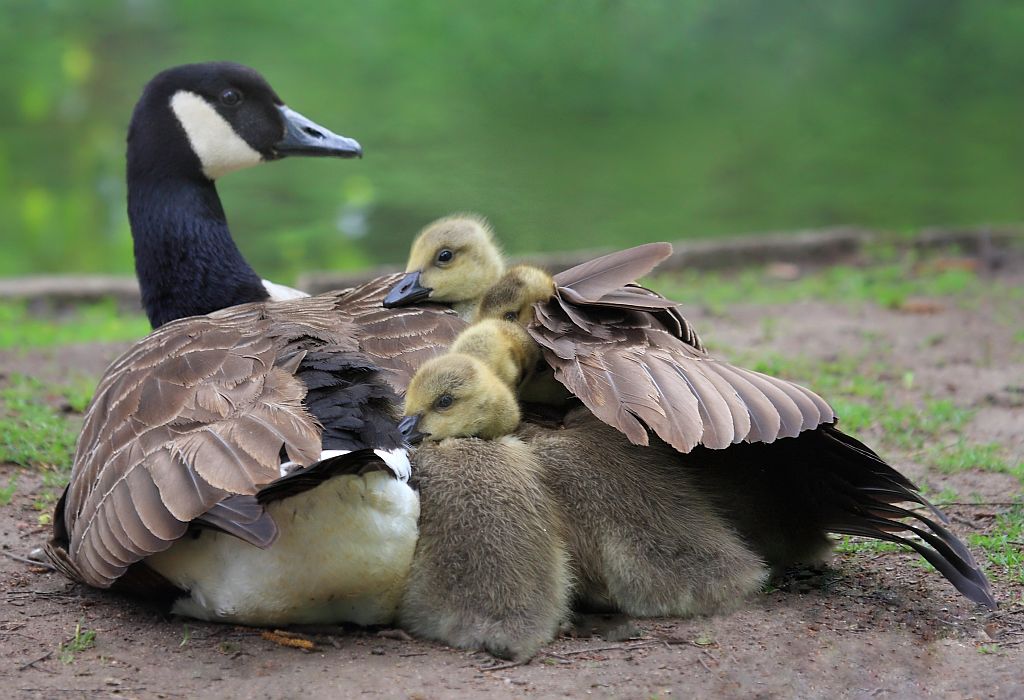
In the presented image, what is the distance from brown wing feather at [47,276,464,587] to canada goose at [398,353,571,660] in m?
0.27

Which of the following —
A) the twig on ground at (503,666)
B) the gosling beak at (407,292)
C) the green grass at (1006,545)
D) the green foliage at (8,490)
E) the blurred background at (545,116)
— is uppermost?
the blurred background at (545,116)

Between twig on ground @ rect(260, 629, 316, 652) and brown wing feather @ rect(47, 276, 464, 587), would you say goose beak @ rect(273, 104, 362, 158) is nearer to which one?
brown wing feather @ rect(47, 276, 464, 587)

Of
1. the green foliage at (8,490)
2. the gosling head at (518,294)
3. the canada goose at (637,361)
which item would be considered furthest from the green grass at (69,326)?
the gosling head at (518,294)

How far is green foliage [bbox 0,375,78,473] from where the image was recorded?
5.19m

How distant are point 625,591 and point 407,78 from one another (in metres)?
12.8

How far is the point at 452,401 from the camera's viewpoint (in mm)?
3584

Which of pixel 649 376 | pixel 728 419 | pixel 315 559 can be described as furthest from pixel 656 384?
pixel 315 559

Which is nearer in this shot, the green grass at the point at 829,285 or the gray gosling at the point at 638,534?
the gray gosling at the point at 638,534

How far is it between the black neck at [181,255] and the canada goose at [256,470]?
994mm

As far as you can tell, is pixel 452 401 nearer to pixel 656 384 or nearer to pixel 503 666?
pixel 656 384

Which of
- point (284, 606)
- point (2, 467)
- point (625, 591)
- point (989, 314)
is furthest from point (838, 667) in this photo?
point (989, 314)

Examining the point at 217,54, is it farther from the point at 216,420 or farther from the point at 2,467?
the point at 216,420

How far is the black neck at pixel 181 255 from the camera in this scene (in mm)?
5312

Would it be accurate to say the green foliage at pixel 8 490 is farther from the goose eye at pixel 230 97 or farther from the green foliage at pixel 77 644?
the goose eye at pixel 230 97
